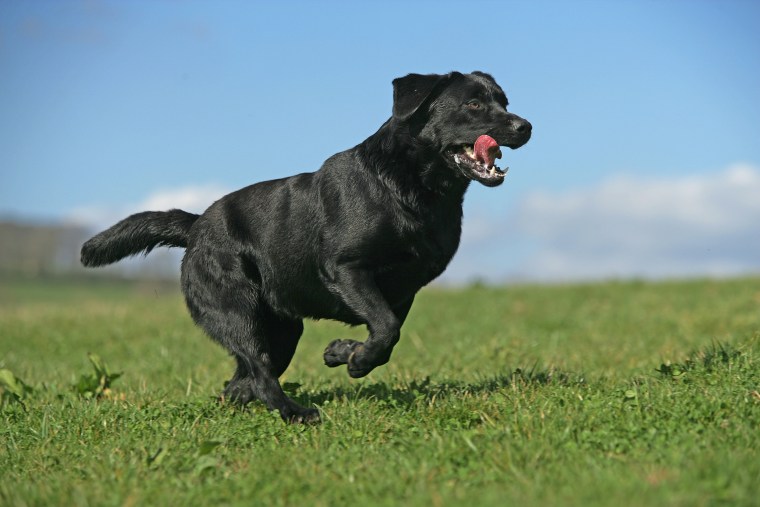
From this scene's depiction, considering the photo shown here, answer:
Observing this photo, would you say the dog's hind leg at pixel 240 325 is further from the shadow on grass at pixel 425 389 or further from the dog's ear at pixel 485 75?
the dog's ear at pixel 485 75

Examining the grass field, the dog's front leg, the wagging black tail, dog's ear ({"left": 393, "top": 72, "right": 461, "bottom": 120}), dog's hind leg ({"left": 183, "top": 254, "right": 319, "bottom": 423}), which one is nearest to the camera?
the grass field

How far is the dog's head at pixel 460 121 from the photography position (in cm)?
537


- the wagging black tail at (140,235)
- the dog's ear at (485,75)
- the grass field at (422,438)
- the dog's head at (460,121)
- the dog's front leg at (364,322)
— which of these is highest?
the dog's ear at (485,75)

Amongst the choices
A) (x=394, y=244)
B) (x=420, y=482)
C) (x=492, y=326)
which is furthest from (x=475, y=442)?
(x=492, y=326)

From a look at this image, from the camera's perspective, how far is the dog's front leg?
5.19m

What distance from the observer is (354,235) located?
5.34 meters

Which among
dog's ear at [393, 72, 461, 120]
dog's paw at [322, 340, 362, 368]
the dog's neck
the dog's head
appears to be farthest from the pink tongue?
dog's paw at [322, 340, 362, 368]

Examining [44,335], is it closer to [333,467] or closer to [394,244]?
[394,244]

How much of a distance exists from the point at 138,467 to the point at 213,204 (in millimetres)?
2270

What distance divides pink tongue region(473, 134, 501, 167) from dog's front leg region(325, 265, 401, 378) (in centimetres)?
98

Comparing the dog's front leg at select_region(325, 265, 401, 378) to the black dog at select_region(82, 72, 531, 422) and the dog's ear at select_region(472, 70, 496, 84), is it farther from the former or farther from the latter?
the dog's ear at select_region(472, 70, 496, 84)

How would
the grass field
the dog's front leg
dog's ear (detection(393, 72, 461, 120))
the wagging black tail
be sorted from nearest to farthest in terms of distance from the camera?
1. the grass field
2. the dog's front leg
3. dog's ear (detection(393, 72, 461, 120))
4. the wagging black tail

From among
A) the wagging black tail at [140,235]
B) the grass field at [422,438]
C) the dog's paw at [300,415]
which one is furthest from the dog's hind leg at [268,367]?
the wagging black tail at [140,235]

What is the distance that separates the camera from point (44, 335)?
39.7ft
